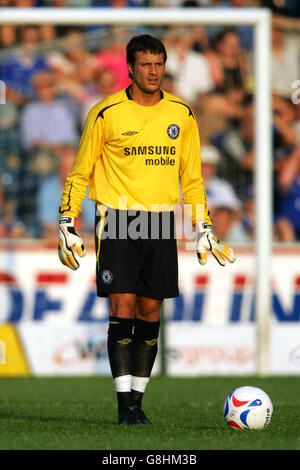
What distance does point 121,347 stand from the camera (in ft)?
20.6

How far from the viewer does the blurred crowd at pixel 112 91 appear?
1162cm

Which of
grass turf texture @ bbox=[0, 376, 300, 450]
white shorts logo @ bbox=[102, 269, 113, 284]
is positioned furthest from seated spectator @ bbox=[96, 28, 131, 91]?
white shorts logo @ bbox=[102, 269, 113, 284]

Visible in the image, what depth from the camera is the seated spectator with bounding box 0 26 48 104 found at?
11.6m

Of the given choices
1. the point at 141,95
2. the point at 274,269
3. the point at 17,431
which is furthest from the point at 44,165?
the point at 17,431

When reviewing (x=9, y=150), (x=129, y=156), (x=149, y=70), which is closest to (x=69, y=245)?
(x=129, y=156)

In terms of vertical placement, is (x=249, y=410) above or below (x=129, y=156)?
below

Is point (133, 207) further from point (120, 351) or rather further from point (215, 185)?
point (215, 185)

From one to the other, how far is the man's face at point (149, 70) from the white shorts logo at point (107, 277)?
3.62 ft

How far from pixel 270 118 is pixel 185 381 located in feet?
9.85

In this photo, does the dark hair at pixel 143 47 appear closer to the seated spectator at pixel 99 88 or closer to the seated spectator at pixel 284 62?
the seated spectator at pixel 99 88

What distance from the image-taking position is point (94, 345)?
11.1 metres

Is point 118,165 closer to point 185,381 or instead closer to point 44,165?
point 185,381

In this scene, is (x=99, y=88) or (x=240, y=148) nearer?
(x=99, y=88)

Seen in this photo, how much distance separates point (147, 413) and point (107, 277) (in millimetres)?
1367
